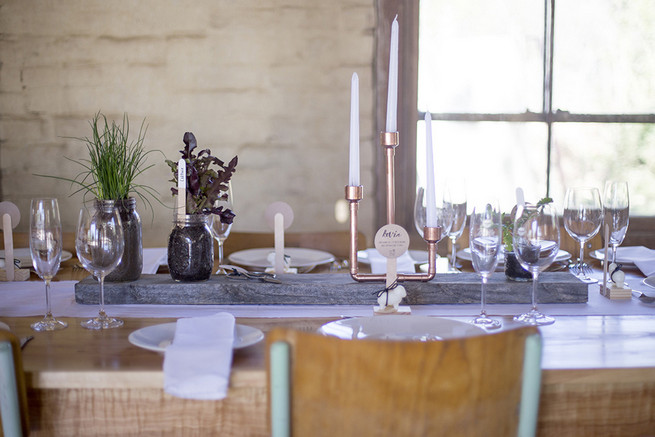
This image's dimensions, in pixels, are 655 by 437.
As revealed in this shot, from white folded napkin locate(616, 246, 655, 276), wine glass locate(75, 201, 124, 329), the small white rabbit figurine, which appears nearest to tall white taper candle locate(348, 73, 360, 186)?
the small white rabbit figurine

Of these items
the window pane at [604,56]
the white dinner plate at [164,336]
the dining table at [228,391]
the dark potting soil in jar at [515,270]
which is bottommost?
the dining table at [228,391]

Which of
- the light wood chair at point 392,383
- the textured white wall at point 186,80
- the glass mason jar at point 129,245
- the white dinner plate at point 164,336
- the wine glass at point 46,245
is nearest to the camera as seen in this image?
the light wood chair at point 392,383

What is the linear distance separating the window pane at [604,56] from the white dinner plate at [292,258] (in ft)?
4.83

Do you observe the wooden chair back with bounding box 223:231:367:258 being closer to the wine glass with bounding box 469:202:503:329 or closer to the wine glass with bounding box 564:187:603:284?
the wine glass with bounding box 564:187:603:284

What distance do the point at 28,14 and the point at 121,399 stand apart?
7.65 ft

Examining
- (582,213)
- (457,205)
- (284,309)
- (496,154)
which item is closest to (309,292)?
(284,309)

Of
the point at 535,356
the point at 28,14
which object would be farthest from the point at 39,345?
the point at 28,14

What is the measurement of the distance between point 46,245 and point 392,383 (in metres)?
0.78

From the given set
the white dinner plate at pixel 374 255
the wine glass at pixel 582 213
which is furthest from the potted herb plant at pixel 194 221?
the wine glass at pixel 582 213

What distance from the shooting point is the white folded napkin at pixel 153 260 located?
187 cm

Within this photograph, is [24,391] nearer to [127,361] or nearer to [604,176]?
[127,361]

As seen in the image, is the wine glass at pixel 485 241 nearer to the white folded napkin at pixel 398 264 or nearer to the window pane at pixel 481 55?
the white folded napkin at pixel 398 264

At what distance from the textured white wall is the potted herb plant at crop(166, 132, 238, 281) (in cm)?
146

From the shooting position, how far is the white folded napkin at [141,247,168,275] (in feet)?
6.14
